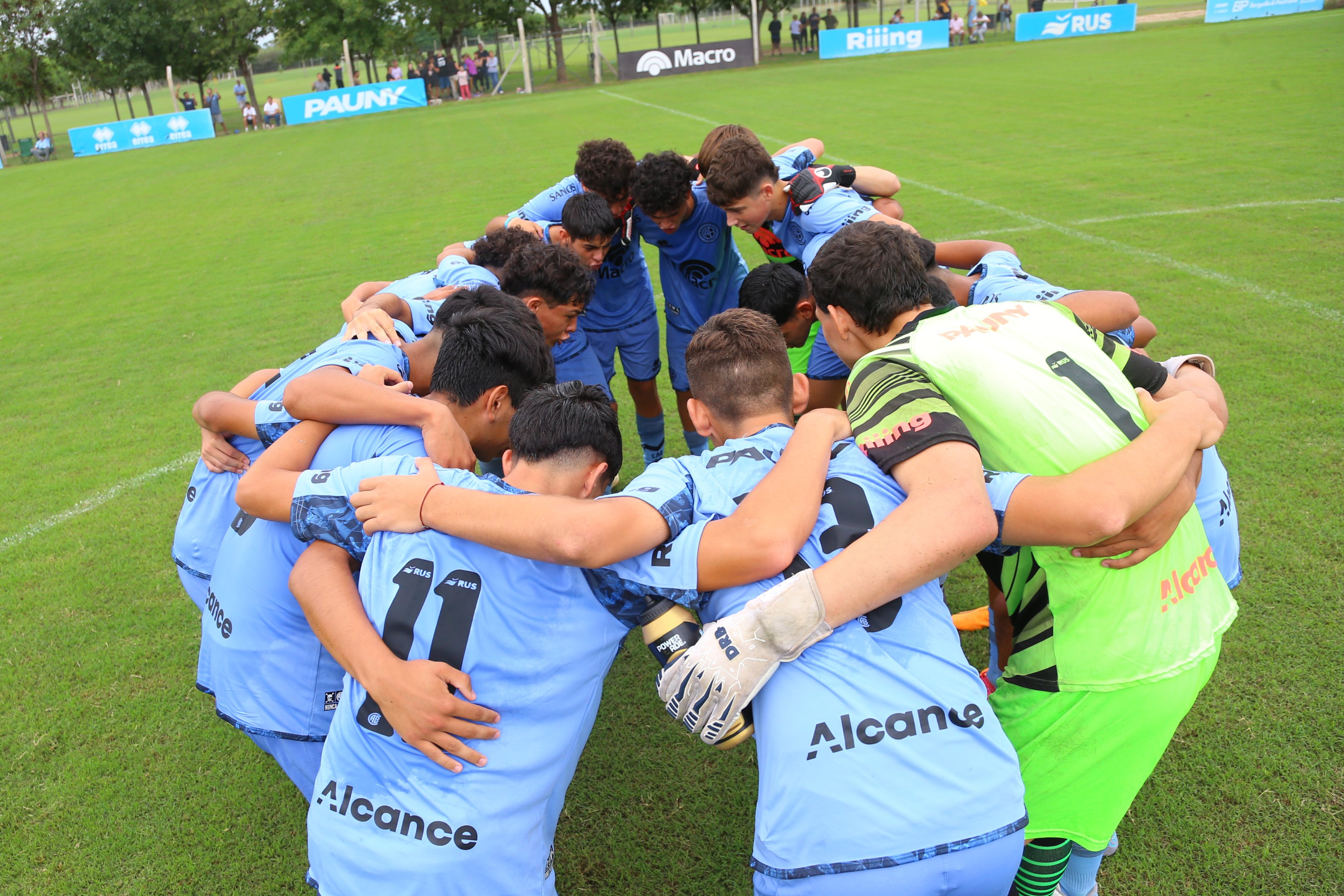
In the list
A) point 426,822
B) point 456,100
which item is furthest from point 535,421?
point 456,100

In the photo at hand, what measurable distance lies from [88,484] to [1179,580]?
278 inches

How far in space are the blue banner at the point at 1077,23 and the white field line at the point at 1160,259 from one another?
28.0 meters

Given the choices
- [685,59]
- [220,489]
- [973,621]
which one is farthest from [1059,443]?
[685,59]

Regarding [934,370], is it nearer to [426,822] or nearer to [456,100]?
[426,822]

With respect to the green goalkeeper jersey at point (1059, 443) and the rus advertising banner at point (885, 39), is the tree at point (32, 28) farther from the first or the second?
the green goalkeeper jersey at point (1059, 443)

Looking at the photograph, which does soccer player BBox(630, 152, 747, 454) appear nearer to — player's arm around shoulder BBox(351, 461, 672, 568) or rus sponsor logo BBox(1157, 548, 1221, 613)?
player's arm around shoulder BBox(351, 461, 672, 568)

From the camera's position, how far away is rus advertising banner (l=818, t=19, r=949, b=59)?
3500cm

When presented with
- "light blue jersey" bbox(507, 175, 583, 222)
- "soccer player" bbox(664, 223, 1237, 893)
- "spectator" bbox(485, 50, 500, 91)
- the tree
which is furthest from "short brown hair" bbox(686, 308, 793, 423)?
the tree

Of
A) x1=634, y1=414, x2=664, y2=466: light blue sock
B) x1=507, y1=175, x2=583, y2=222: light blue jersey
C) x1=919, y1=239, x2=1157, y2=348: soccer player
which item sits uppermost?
x1=507, y1=175, x2=583, y2=222: light blue jersey

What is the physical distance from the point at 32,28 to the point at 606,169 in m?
53.1

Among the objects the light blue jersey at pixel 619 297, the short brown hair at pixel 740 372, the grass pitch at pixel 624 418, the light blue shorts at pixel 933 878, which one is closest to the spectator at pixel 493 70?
the grass pitch at pixel 624 418

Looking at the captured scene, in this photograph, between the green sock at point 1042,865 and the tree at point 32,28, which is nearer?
the green sock at point 1042,865

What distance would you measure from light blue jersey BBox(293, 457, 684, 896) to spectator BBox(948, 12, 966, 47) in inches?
1591

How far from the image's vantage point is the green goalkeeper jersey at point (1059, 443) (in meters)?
2.15
